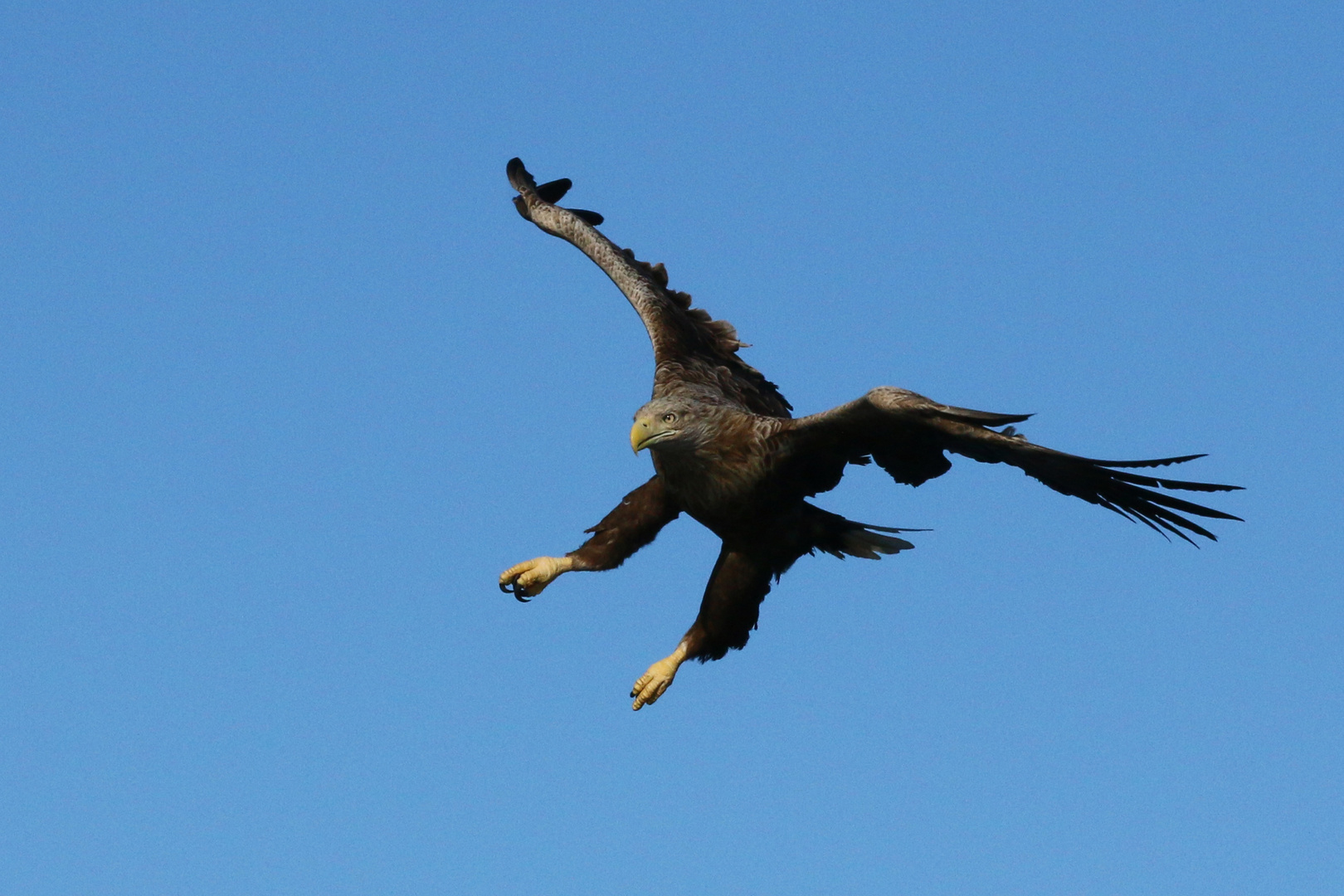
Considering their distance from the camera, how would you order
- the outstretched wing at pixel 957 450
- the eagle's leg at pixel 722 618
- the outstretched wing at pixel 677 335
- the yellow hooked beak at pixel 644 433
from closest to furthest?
1. the outstretched wing at pixel 957 450
2. the yellow hooked beak at pixel 644 433
3. the eagle's leg at pixel 722 618
4. the outstretched wing at pixel 677 335

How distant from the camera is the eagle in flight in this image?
12.0 metres

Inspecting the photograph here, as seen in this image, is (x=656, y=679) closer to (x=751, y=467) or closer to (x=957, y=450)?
(x=751, y=467)

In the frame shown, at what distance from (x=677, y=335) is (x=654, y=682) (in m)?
2.53

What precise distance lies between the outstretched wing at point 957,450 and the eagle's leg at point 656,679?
1.71m

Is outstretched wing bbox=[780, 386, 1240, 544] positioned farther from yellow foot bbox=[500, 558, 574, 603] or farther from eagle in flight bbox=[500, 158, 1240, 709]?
yellow foot bbox=[500, 558, 574, 603]

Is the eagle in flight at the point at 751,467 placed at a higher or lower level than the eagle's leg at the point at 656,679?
higher

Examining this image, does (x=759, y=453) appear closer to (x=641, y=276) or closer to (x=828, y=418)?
(x=828, y=418)

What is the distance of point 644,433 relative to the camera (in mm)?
12773

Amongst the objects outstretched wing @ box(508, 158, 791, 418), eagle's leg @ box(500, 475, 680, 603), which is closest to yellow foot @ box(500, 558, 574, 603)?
eagle's leg @ box(500, 475, 680, 603)

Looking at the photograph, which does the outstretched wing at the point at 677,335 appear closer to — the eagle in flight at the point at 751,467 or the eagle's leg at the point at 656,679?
the eagle in flight at the point at 751,467

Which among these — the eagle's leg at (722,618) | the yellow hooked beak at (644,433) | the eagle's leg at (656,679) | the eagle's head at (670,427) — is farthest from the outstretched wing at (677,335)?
the eagle's leg at (656,679)

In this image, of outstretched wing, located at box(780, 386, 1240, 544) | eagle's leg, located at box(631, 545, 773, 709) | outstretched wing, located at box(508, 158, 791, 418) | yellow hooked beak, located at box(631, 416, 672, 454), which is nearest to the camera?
outstretched wing, located at box(780, 386, 1240, 544)

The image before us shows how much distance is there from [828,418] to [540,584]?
2613 millimetres

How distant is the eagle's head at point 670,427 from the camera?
1279 cm
